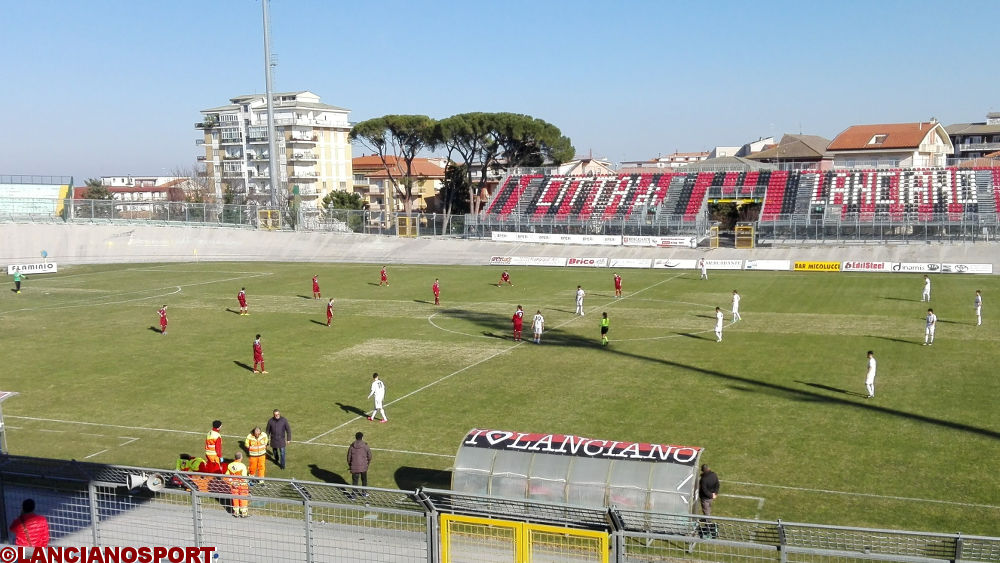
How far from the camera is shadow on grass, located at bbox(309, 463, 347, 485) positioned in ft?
59.6

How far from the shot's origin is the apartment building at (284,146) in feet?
373

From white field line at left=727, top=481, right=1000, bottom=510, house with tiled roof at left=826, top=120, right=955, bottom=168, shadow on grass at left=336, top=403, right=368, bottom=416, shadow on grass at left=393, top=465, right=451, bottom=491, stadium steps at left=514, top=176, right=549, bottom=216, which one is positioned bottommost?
white field line at left=727, top=481, right=1000, bottom=510

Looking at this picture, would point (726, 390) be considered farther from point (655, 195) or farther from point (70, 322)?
point (655, 195)

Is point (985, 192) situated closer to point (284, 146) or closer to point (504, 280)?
point (504, 280)

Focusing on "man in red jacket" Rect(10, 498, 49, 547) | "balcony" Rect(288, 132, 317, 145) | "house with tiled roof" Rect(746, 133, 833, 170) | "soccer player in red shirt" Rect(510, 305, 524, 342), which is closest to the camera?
"man in red jacket" Rect(10, 498, 49, 547)

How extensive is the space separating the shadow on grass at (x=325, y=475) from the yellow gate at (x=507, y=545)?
7464 millimetres

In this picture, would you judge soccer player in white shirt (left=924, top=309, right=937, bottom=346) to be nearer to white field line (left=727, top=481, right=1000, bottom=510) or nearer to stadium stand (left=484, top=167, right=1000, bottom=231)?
white field line (left=727, top=481, right=1000, bottom=510)

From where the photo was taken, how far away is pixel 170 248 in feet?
234

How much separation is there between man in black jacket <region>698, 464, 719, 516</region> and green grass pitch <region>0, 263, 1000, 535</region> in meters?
1.04

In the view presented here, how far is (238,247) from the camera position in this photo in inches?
2842

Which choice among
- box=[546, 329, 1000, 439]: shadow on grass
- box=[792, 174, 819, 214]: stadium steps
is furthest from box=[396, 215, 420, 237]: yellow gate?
box=[546, 329, 1000, 439]: shadow on grass

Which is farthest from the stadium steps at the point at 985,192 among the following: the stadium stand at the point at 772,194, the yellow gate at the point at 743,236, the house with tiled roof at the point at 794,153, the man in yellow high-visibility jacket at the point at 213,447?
the man in yellow high-visibility jacket at the point at 213,447

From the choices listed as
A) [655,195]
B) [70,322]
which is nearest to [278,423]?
[70,322]

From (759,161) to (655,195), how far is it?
34847 mm
